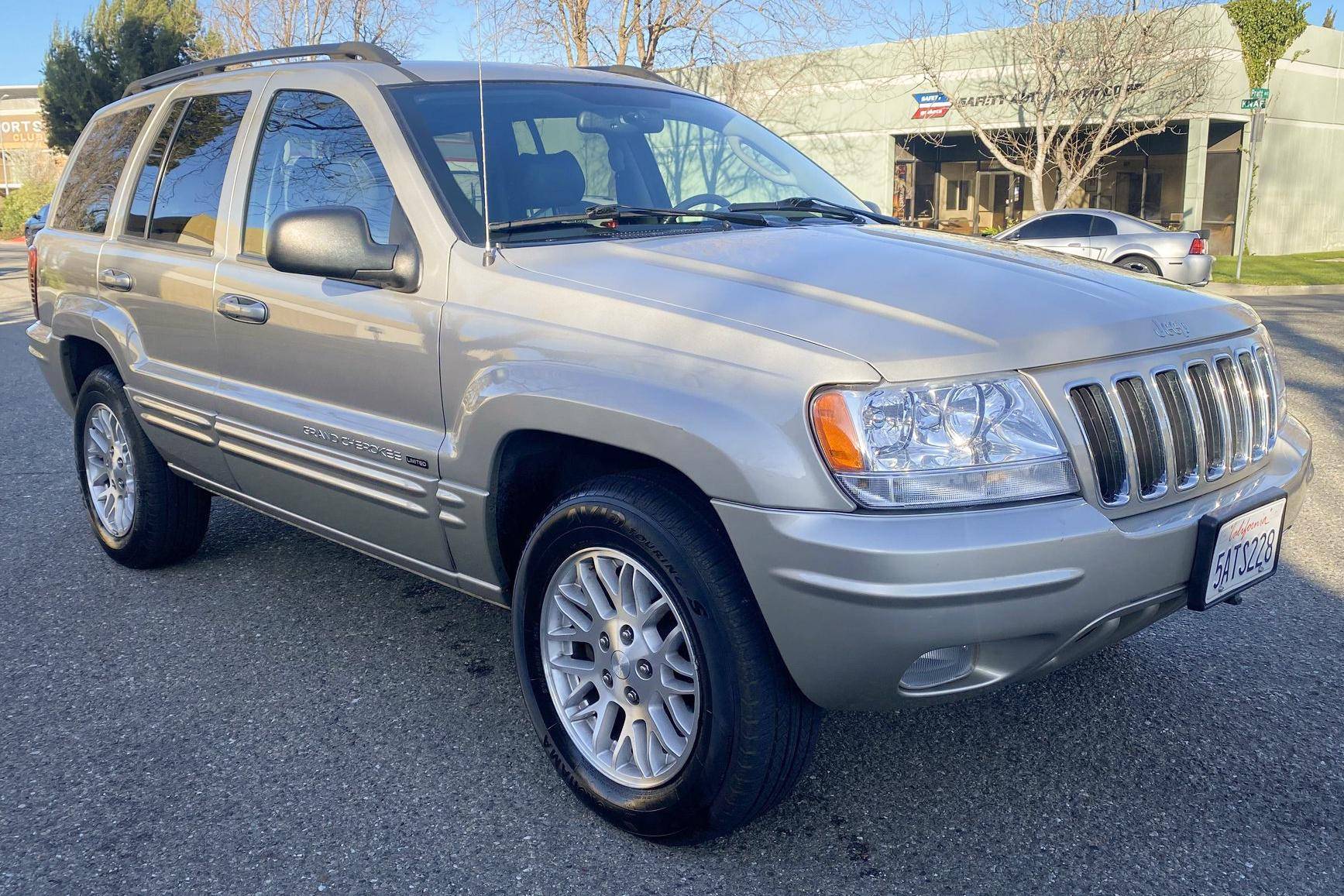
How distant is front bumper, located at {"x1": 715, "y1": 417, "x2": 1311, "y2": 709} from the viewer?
2.24 m

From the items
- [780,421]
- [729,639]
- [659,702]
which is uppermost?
[780,421]

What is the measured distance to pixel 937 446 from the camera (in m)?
2.32

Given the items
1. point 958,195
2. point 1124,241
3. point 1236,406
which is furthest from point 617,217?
point 958,195

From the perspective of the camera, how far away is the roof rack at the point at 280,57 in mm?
3734

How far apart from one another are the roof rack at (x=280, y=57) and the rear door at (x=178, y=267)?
124 mm

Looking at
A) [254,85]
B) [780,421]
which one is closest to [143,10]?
[254,85]

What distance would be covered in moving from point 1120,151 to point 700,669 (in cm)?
3018

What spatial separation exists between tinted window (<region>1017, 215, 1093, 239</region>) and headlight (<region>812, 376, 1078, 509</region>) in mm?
16589

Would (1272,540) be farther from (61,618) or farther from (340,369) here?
(61,618)

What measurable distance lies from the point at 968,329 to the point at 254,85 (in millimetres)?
2715

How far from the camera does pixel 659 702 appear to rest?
2729 mm

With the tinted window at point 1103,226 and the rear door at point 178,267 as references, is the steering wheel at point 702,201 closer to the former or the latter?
the rear door at point 178,267

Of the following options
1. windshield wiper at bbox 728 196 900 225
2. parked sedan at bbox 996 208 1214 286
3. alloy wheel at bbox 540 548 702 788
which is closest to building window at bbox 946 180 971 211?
parked sedan at bbox 996 208 1214 286

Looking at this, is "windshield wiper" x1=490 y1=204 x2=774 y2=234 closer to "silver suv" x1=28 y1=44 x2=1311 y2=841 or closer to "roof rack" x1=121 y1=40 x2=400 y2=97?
"silver suv" x1=28 y1=44 x2=1311 y2=841
